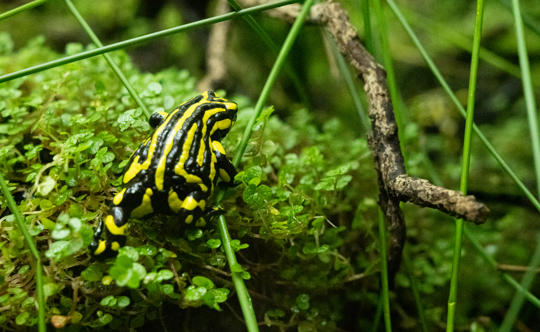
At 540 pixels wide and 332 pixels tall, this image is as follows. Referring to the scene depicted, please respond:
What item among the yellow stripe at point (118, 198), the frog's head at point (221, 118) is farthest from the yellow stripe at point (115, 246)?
the frog's head at point (221, 118)

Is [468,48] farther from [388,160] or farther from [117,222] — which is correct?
[117,222]

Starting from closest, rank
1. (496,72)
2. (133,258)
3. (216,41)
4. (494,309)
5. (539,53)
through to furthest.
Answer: (133,258), (494,309), (216,41), (539,53), (496,72)

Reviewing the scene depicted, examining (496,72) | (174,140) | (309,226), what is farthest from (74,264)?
(496,72)

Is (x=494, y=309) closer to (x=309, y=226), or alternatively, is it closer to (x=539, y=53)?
(x=309, y=226)

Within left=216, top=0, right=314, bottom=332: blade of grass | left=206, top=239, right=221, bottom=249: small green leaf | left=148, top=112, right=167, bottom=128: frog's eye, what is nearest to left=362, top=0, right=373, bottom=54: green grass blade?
left=216, top=0, right=314, bottom=332: blade of grass

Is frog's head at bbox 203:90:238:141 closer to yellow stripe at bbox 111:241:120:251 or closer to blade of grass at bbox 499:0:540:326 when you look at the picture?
yellow stripe at bbox 111:241:120:251

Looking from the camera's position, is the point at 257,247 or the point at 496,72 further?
the point at 496,72
